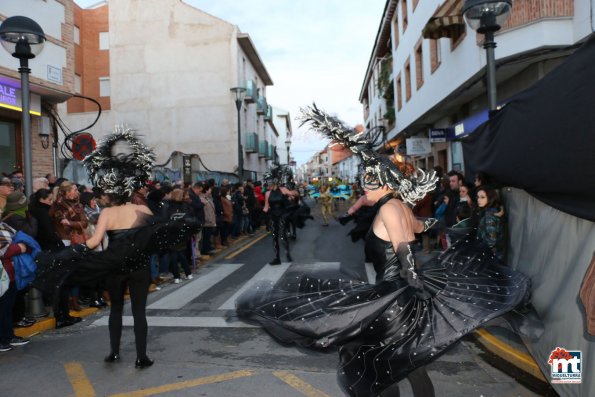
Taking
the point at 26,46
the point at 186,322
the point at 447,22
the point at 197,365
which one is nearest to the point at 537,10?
the point at 447,22

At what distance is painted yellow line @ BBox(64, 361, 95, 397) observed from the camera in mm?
3941

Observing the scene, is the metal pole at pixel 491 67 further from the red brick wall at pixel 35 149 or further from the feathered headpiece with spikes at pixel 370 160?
the red brick wall at pixel 35 149

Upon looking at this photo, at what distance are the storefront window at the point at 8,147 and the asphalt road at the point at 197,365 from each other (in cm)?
747

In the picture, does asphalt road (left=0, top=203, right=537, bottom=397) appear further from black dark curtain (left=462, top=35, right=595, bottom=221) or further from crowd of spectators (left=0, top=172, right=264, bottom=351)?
black dark curtain (left=462, top=35, right=595, bottom=221)

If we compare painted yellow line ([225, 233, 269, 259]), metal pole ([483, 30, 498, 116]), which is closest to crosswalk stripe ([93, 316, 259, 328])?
metal pole ([483, 30, 498, 116])

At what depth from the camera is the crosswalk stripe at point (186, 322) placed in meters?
5.79

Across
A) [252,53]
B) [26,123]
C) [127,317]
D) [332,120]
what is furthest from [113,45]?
[332,120]

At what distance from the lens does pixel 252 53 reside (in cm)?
3194

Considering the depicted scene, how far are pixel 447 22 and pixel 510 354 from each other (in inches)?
399

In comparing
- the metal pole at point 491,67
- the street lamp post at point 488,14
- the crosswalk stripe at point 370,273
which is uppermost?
the street lamp post at point 488,14

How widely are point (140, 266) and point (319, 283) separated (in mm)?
2081

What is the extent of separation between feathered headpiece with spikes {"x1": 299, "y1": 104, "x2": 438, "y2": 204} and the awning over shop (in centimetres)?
1031

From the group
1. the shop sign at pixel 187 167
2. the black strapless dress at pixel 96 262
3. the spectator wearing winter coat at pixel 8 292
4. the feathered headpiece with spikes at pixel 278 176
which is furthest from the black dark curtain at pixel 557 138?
the shop sign at pixel 187 167

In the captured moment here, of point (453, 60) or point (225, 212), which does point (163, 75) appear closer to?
point (225, 212)
